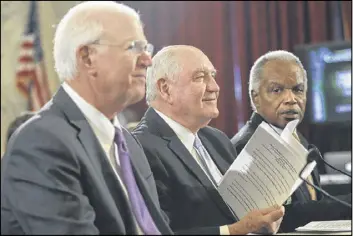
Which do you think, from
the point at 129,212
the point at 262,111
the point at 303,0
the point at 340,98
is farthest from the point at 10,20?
the point at 129,212

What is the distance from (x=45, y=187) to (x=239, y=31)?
4.27 metres

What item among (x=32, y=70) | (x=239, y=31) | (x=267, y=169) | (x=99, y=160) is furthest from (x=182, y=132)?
(x=32, y=70)

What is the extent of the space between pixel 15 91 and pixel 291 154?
4.30 metres

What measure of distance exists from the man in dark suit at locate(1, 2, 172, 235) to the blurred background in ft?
11.6

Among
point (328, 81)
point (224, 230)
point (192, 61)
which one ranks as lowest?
Answer: point (328, 81)

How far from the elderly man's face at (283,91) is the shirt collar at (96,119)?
1.25 meters

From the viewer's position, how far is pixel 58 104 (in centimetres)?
157

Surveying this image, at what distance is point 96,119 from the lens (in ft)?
5.24

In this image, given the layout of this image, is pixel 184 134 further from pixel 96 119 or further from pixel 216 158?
pixel 96 119

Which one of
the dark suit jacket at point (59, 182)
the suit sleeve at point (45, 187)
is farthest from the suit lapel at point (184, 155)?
the suit sleeve at point (45, 187)

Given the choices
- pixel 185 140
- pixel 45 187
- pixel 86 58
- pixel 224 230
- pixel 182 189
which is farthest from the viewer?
pixel 185 140

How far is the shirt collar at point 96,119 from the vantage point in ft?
5.22

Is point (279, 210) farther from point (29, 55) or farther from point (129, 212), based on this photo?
point (29, 55)

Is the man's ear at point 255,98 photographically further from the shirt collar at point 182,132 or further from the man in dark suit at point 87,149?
the man in dark suit at point 87,149
